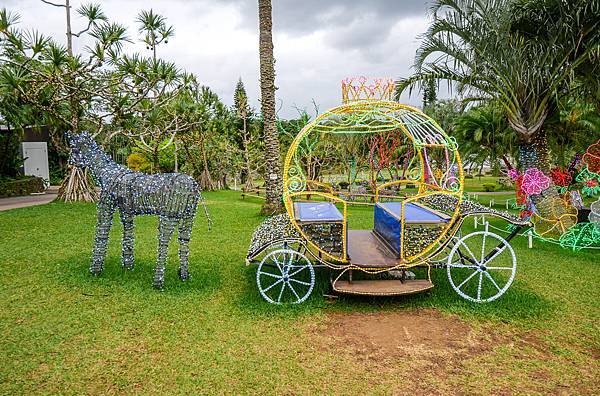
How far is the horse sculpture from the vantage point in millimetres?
6301

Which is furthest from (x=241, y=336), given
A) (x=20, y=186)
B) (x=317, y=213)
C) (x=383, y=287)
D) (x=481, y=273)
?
(x=20, y=186)

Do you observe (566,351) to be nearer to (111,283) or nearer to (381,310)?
(381,310)

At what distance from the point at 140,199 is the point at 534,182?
8.42 meters

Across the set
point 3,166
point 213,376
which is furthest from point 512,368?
point 3,166

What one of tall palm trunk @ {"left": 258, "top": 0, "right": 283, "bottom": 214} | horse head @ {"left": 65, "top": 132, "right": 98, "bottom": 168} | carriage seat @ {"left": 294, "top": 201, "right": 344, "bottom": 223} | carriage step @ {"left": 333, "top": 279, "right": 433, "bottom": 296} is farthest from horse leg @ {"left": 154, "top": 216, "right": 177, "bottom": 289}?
tall palm trunk @ {"left": 258, "top": 0, "right": 283, "bottom": 214}

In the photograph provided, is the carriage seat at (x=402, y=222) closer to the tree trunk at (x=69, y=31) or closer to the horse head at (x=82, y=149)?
the horse head at (x=82, y=149)

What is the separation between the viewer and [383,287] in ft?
19.0

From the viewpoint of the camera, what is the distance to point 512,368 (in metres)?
4.36

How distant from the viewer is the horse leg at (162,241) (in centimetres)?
629

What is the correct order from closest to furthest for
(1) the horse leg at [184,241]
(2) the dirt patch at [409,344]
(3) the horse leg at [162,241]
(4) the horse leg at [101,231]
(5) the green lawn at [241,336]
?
(5) the green lawn at [241,336] < (2) the dirt patch at [409,344] < (3) the horse leg at [162,241] < (1) the horse leg at [184,241] < (4) the horse leg at [101,231]

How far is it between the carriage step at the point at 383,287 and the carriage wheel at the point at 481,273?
0.50 m

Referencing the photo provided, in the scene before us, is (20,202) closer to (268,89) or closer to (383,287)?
(268,89)

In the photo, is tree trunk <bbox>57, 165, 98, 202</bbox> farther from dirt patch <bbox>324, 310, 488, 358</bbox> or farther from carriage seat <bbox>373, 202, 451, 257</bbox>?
dirt patch <bbox>324, 310, 488, 358</bbox>

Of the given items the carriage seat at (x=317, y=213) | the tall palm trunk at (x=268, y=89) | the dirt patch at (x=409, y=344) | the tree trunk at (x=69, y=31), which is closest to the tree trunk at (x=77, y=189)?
the tree trunk at (x=69, y=31)
